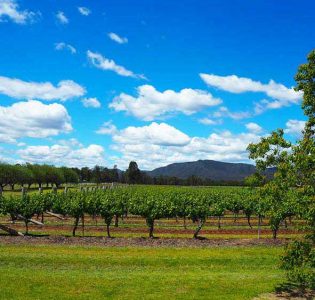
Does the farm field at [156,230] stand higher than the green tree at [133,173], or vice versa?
the green tree at [133,173]

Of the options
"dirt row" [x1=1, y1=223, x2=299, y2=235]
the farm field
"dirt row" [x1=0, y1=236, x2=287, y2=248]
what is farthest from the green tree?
"dirt row" [x1=0, y1=236, x2=287, y2=248]

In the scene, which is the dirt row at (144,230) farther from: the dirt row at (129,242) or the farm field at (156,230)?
the dirt row at (129,242)

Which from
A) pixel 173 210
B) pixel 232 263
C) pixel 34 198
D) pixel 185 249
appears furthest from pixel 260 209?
pixel 34 198

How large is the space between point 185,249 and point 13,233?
59.4 ft

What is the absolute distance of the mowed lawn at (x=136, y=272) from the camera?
20.5m

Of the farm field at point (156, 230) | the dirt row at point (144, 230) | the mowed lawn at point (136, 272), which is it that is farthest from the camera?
the dirt row at point (144, 230)

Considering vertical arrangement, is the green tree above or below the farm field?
above

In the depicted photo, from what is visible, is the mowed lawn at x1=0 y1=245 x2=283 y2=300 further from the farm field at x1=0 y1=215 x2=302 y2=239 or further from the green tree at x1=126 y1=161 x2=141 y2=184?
the green tree at x1=126 y1=161 x2=141 y2=184

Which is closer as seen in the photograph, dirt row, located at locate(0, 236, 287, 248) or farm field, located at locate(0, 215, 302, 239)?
dirt row, located at locate(0, 236, 287, 248)

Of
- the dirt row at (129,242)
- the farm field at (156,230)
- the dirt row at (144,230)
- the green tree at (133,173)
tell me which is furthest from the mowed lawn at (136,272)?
the green tree at (133,173)

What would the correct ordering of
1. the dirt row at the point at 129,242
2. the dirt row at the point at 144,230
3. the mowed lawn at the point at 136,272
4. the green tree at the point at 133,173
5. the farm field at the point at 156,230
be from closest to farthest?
1. the mowed lawn at the point at 136,272
2. the dirt row at the point at 129,242
3. the farm field at the point at 156,230
4. the dirt row at the point at 144,230
5. the green tree at the point at 133,173

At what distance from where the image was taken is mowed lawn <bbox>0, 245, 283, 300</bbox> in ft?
67.1

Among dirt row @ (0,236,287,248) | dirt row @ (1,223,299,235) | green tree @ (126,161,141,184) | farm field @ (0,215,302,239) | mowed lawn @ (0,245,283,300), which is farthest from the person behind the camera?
green tree @ (126,161,141,184)

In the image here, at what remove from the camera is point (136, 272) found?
82.0 feet
